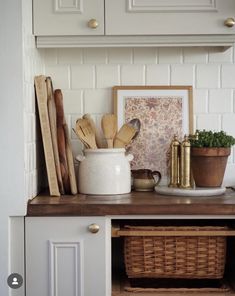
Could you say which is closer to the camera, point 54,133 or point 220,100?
point 54,133

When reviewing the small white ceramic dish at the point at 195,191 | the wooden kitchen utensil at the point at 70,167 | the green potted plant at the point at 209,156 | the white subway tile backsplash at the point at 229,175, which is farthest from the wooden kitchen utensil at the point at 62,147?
the white subway tile backsplash at the point at 229,175

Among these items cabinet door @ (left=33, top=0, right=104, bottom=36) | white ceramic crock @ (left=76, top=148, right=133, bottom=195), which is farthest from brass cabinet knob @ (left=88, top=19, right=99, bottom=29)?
white ceramic crock @ (left=76, top=148, right=133, bottom=195)

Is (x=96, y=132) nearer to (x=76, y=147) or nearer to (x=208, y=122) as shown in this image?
(x=76, y=147)

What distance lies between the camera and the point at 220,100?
2.25 meters

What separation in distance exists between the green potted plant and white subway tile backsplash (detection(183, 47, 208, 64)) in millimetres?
372

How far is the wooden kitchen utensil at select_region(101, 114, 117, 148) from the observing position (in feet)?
6.82

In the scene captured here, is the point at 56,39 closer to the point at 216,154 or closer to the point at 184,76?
the point at 184,76

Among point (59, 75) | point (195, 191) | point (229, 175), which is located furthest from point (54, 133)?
point (229, 175)

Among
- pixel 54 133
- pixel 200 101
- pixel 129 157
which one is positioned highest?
pixel 200 101

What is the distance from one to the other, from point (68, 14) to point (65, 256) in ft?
2.95

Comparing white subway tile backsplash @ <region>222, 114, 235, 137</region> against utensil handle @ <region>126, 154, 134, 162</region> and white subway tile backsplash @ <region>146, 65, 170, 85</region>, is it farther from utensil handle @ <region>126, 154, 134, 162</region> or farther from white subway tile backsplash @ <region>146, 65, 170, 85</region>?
utensil handle @ <region>126, 154, 134, 162</region>

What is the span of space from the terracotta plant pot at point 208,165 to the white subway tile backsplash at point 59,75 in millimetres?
627

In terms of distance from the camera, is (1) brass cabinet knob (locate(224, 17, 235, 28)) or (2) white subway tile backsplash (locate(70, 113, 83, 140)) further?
(2) white subway tile backsplash (locate(70, 113, 83, 140))

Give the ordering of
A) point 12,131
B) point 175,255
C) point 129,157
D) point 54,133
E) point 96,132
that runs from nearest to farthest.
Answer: point 12,131, point 175,255, point 54,133, point 129,157, point 96,132
